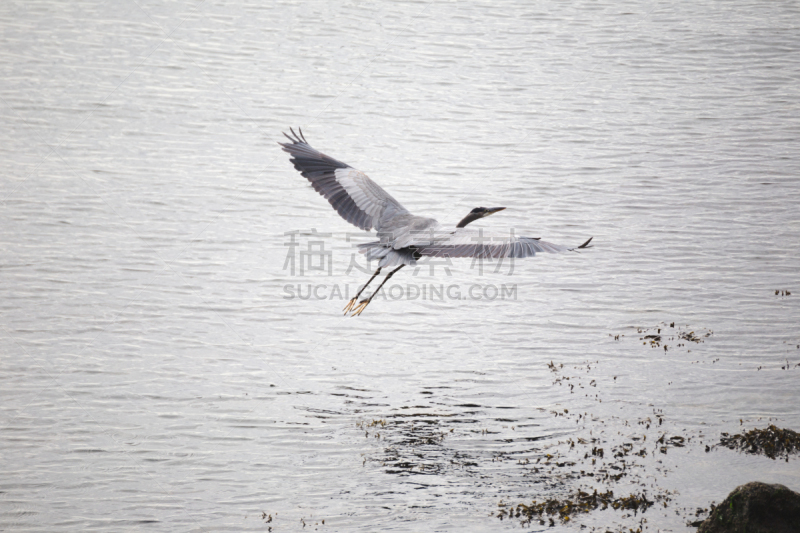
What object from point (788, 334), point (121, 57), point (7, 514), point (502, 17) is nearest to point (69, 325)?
point (7, 514)

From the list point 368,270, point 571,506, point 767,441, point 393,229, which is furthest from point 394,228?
point 767,441

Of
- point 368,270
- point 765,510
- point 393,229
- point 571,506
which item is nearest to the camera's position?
point 765,510

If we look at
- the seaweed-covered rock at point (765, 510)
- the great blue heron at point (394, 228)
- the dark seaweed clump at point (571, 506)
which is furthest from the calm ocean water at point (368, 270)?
the great blue heron at point (394, 228)

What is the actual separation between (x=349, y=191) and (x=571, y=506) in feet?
17.5

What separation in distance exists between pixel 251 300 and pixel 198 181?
6.29 meters

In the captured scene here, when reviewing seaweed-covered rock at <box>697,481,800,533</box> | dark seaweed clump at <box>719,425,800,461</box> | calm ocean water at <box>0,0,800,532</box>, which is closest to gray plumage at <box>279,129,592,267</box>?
calm ocean water at <box>0,0,800,532</box>

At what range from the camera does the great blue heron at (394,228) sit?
9.52 m

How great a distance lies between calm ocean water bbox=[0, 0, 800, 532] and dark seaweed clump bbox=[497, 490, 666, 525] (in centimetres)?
15

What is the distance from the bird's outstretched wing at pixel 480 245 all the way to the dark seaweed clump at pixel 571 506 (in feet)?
8.32

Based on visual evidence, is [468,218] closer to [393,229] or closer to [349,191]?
[393,229]

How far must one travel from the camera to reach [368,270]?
51.2 feet

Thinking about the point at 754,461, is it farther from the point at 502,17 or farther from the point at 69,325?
the point at 502,17

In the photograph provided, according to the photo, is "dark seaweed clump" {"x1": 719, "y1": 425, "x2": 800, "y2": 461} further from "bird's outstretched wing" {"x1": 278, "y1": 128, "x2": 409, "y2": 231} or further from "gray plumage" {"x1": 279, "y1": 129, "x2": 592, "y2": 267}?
"bird's outstretched wing" {"x1": 278, "y1": 128, "x2": 409, "y2": 231}

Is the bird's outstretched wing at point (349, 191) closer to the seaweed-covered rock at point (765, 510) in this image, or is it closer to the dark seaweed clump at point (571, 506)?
the dark seaweed clump at point (571, 506)
